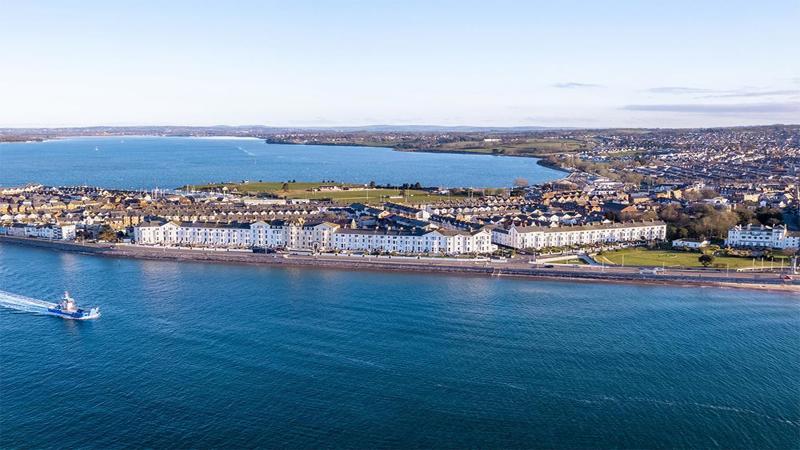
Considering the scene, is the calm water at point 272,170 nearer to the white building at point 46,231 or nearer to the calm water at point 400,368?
the white building at point 46,231

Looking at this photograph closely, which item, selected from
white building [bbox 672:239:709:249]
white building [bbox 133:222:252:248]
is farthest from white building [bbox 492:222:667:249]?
white building [bbox 133:222:252:248]

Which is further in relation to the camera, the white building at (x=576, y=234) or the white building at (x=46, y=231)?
the white building at (x=46, y=231)

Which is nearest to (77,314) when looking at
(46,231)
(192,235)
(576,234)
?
(192,235)

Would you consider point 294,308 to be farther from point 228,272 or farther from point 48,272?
point 48,272

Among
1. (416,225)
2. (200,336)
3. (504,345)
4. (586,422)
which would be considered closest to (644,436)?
(586,422)

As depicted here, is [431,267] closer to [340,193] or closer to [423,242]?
[423,242]

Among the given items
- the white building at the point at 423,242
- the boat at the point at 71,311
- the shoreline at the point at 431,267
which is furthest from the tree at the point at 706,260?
the boat at the point at 71,311
